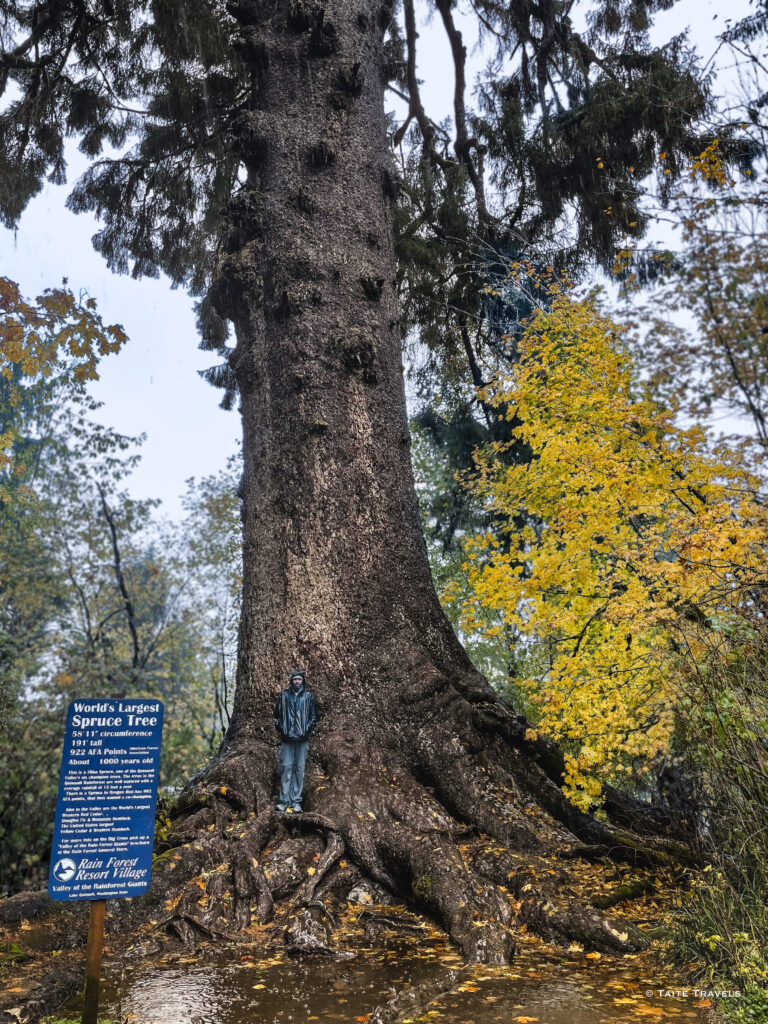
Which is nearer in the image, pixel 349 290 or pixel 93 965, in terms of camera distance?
pixel 93 965

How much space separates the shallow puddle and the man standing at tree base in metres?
1.21

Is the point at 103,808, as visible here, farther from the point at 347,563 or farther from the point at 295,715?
the point at 347,563

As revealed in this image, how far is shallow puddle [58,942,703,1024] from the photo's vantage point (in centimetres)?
296

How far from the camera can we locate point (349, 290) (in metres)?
6.87

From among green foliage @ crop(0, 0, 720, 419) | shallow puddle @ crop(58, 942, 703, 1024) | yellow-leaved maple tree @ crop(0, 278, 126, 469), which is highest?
green foliage @ crop(0, 0, 720, 419)

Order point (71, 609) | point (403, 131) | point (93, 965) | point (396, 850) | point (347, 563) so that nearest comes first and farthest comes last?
point (93, 965), point (396, 850), point (347, 563), point (403, 131), point (71, 609)

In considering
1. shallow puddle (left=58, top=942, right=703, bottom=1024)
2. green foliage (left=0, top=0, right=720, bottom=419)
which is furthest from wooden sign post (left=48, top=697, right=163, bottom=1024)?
green foliage (left=0, top=0, right=720, bottom=419)

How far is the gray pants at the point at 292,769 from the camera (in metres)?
4.96

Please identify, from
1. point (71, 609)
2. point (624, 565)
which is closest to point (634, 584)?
point (624, 565)

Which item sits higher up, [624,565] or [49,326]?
[49,326]

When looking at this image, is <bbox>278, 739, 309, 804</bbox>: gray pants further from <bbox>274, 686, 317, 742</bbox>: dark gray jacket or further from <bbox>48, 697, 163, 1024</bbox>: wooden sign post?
<bbox>48, 697, 163, 1024</bbox>: wooden sign post

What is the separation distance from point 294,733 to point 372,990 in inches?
78.2

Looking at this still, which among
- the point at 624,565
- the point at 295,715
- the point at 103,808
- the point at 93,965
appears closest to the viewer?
the point at 93,965

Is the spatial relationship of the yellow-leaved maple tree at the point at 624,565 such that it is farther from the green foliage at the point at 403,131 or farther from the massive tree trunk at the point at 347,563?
the green foliage at the point at 403,131
